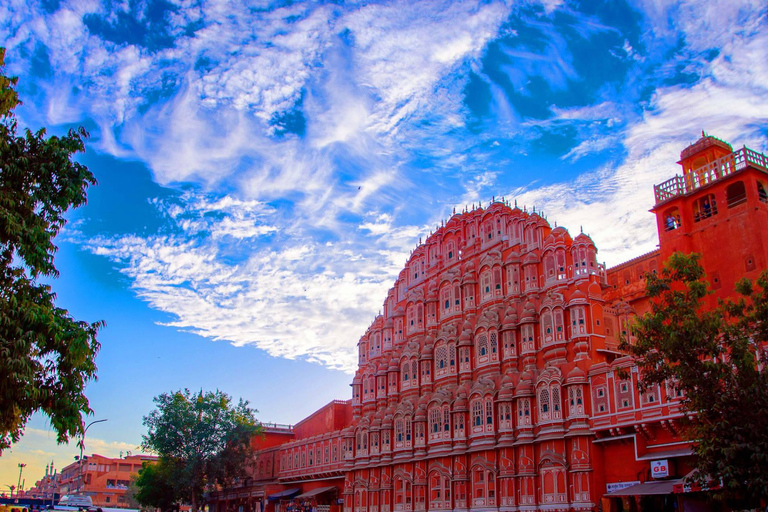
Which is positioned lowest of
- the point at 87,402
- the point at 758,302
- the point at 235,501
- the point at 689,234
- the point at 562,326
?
the point at 235,501

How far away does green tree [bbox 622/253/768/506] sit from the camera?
20.1 metres

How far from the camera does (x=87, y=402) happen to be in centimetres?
2050

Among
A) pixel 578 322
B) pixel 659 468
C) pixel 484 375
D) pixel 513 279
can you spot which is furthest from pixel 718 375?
pixel 513 279

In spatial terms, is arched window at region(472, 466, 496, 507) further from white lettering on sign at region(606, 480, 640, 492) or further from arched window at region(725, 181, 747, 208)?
arched window at region(725, 181, 747, 208)

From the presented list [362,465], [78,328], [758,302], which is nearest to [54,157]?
[78,328]

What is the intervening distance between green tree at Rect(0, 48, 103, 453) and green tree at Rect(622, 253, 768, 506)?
1895cm

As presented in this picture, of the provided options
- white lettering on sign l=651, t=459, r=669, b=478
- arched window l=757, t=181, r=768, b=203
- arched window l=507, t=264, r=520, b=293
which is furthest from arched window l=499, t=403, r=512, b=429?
arched window l=757, t=181, r=768, b=203

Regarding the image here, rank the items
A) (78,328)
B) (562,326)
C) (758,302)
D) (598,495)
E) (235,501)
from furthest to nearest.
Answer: (235,501) → (562,326) → (598,495) → (758,302) → (78,328)

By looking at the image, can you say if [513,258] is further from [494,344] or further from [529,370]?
[529,370]

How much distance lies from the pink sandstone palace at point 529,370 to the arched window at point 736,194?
3.1 inches

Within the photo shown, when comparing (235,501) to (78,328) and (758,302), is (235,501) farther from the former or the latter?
(758,302)

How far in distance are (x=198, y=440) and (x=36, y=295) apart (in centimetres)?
4739

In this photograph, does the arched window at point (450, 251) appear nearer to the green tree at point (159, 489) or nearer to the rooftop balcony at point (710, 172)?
the rooftop balcony at point (710, 172)

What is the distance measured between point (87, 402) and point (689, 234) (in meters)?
34.8
